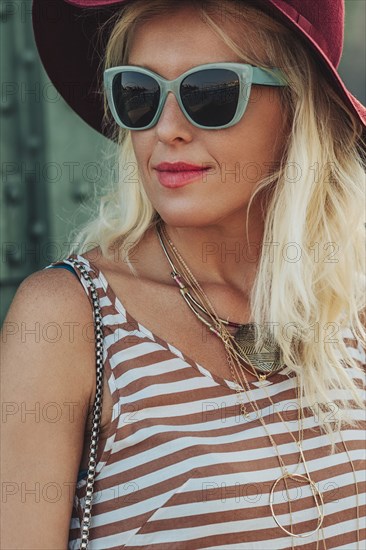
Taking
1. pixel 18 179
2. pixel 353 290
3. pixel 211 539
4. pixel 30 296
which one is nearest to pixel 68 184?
pixel 18 179

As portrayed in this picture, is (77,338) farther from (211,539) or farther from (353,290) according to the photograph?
(353,290)

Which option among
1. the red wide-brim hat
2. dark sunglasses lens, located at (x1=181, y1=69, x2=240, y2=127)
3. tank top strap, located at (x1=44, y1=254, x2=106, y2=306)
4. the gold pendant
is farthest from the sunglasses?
the gold pendant

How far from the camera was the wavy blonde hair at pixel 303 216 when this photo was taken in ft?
6.33

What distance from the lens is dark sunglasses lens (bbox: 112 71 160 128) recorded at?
1838 mm

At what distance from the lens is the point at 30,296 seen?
5.64 ft

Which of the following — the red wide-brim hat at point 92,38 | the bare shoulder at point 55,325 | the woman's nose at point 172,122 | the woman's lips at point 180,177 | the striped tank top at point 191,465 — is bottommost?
the striped tank top at point 191,465

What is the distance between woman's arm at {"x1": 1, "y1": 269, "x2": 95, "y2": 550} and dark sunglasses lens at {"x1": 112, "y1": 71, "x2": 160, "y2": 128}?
18.4 inches

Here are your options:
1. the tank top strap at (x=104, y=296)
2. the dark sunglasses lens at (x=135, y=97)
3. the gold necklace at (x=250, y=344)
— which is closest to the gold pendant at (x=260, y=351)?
the gold necklace at (x=250, y=344)

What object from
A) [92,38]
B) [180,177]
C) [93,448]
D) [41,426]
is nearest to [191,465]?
[93,448]

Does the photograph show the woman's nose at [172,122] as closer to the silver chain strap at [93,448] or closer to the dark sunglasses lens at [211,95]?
the dark sunglasses lens at [211,95]

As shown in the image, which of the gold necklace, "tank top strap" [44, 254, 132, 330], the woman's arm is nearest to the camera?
the woman's arm

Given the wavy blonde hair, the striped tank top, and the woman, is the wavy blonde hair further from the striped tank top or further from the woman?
the striped tank top

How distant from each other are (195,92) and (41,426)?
71 cm

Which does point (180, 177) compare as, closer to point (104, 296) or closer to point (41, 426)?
point (104, 296)
